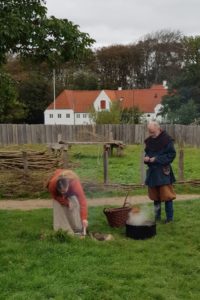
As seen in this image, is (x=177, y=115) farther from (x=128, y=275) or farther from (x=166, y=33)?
(x=128, y=275)

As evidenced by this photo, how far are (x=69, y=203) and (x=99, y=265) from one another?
1347 millimetres

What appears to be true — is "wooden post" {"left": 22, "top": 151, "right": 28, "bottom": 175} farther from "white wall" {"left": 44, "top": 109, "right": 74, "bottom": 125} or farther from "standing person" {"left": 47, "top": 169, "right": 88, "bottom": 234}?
"white wall" {"left": 44, "top": 109, "right": 74, "bottom": 125}

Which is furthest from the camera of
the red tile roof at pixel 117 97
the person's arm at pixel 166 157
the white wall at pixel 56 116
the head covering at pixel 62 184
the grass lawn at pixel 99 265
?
the red tile roof at pixel 117 97

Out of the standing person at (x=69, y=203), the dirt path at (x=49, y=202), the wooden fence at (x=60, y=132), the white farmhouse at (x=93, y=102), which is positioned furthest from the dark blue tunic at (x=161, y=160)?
the white farmhouse at (x=93, y=102)

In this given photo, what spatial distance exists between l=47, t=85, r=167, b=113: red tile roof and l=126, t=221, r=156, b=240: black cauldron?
5910 cm

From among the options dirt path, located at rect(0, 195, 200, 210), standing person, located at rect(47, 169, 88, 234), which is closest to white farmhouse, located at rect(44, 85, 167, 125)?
dirt path, located at rect(0, 195, 200, 210)

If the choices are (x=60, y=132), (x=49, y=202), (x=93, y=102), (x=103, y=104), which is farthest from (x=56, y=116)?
(x=49, y=202)

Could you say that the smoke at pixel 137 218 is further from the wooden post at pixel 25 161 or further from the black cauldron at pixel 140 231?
the wooden post at pixel 25 161

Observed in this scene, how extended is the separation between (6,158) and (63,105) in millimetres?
55976

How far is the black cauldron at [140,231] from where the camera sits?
6.96 meters

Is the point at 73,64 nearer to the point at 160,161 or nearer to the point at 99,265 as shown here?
the point at 160,161

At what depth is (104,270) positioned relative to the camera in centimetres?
551

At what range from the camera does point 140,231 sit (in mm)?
6961

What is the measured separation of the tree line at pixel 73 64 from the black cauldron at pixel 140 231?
2866 mm
